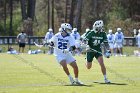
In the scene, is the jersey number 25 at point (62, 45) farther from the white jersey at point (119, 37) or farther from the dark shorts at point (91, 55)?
the white jersey at point (119, 37)

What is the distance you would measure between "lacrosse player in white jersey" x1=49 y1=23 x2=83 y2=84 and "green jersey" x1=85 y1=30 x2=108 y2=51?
1.12 metres

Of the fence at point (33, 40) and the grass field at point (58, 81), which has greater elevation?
the fence at point (33, 40)

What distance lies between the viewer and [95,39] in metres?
18.5

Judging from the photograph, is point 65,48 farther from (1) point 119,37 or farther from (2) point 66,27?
(1) point 119,37

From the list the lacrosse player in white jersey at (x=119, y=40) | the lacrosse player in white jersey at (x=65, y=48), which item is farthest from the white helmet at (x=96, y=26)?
the lacrosse player in white jersey at (x=119, y=40)

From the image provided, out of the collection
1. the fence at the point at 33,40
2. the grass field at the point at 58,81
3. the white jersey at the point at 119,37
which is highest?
the white jersey at the point at 119,37

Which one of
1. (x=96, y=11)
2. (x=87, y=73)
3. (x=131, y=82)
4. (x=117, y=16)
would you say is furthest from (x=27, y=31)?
(x=131, y=82)

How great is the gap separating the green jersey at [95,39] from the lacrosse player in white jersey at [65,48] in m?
1.12

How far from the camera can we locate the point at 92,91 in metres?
15.4

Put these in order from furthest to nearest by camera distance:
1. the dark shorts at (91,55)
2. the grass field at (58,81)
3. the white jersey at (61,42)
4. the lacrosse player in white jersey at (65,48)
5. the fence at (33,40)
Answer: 1. the fence at (33,40)
2. the dark shorts at (91,55)
3. the white jersey at (61,42)
4. the lacrosse player in white jersey at (65,48)
5. the grass field at (58,81)

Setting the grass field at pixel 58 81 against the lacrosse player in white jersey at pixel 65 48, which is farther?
the lacrosse player in white jersey at pixel 65 48

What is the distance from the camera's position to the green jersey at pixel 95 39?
18.5 meters

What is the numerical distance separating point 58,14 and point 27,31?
3709 cm

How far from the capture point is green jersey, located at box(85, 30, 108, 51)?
18.5 m
